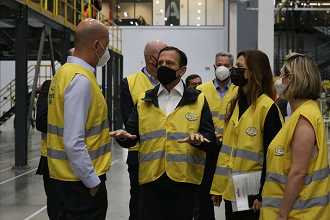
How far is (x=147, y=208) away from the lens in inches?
151

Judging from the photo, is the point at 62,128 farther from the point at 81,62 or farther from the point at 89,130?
the point at 81,62

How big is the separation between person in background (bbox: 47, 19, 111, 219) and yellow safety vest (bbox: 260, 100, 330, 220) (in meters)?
1.16

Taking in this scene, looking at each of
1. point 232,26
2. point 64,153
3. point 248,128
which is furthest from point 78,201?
point 232,26

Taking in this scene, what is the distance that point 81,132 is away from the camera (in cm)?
333

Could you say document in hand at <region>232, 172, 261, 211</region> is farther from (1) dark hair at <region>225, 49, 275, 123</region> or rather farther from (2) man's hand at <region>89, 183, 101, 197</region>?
(2) man's hand at <region>89, 183, 101, 197</region>

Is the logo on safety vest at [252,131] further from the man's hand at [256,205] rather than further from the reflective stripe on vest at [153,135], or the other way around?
the reflective stripe on vest at [153,135]

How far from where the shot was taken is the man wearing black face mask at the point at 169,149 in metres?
3.81

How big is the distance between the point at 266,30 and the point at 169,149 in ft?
36.8

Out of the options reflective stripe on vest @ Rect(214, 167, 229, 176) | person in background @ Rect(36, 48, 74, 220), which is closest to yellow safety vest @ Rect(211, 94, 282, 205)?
reflective stripe on vest @ Rect(214, 167, 229, 176)

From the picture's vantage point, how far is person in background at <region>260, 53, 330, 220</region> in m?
3.06

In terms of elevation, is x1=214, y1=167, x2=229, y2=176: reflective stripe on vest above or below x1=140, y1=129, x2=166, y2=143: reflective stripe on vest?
below

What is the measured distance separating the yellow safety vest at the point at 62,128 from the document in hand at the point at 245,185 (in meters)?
0.97

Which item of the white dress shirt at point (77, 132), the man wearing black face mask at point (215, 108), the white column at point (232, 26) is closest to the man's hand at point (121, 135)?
the white dress shirt at point (77, 132)

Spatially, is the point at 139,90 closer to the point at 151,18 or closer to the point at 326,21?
the point at 151,18
